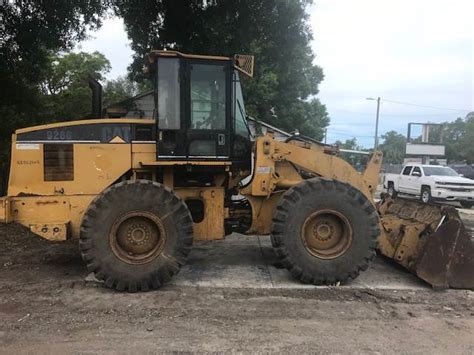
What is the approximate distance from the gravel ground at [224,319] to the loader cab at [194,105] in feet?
6.13

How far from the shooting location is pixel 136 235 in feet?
21.6

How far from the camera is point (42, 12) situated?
1137cm

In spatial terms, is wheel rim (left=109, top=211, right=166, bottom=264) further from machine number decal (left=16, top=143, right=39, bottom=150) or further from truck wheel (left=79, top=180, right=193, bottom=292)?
machine number decal (left=16, top=143, right=39, bottom=150)

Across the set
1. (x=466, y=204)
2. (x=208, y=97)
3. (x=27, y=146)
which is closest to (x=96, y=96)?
(x=27, y=146)

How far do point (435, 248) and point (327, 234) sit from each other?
142 cm

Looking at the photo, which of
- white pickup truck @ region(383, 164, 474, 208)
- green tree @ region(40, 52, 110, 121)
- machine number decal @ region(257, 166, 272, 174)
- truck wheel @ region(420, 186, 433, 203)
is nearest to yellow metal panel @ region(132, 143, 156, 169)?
machine number decal @ region(257, 166, 272, 174)

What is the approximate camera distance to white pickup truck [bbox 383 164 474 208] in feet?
66.7

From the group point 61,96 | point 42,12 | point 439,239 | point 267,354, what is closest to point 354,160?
point 439,239

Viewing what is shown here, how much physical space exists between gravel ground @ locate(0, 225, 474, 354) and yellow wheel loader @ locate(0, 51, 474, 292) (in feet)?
1.37

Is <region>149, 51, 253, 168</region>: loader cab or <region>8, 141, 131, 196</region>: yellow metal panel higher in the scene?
<region>149, 51, 253, 168</region>: loader cab

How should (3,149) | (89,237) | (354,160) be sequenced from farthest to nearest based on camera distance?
1. (3,149)
2. (354,160)
3. (89,237)

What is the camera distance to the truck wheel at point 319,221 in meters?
6.71

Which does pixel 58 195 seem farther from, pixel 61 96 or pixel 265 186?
pixel 61 96

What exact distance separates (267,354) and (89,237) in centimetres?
286
